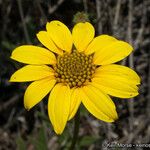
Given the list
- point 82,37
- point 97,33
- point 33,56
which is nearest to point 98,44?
point 82,37

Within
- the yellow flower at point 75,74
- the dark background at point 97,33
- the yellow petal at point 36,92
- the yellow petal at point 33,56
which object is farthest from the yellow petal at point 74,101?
the dark background at point 97,33

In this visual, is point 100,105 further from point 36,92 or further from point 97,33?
point 97,33

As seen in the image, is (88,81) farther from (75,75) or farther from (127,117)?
(127,117)

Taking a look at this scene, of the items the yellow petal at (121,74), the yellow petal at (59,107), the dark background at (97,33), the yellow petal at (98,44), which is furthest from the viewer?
the dark background at (97,33)

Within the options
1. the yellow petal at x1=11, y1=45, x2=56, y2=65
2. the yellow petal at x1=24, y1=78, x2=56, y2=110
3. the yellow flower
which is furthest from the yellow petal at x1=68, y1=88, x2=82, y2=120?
the yellow petal at x1=11, y1=45, x2=56, y2=65

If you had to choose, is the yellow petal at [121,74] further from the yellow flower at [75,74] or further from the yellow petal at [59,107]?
the yellow petal at [59,107]

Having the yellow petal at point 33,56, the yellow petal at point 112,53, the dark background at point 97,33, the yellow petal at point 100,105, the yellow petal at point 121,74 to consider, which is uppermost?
the yellow petal at point 33,56

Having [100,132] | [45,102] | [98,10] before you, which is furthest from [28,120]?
[98,10]
